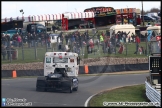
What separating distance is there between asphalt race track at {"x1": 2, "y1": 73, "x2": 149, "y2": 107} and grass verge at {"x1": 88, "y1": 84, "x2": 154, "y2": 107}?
534mm

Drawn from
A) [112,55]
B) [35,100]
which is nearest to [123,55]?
[112,55]

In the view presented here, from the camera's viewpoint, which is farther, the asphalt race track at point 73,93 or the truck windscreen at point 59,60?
the truck windscreen at point 59,60

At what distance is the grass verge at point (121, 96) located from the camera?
703 inches

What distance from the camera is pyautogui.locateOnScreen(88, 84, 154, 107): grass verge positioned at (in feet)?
58.6

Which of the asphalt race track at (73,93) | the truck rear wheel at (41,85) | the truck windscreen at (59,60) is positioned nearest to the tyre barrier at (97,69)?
the asphalt race track at (73,93)

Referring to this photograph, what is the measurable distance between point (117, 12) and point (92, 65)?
13030 millimetres

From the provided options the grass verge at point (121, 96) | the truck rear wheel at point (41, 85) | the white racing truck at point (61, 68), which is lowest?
the grass verge at point (121, 96)

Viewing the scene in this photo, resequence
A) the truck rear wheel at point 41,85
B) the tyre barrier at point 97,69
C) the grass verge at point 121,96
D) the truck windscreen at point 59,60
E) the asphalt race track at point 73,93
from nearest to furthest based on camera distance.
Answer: the asphalt race track at point 73,93 → the grass verge at point 121,96 → the truck rear wheel at point 41,85 → the truck windscreen at point 59,60 → the tyre barrier at point 97,69

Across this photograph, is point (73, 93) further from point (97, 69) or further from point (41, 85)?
point (97, 69)

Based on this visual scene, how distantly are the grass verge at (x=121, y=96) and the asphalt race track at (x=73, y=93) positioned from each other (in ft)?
1.75

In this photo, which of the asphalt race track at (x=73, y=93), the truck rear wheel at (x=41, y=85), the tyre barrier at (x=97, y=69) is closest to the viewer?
the asphalt race track at (x=73, y=93)

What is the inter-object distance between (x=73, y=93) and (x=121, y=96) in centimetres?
244

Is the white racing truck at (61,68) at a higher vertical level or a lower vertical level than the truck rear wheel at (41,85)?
higher

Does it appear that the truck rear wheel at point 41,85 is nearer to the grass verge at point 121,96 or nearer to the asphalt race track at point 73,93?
the asphalt race track at point 73,93
